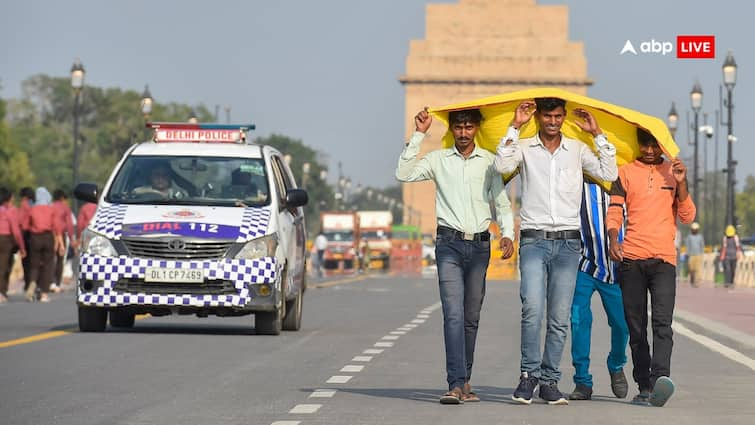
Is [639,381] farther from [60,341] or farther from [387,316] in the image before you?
[387,316]

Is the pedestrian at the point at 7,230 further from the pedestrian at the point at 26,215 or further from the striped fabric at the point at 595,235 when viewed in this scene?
the striped fabric at the point at 595,235

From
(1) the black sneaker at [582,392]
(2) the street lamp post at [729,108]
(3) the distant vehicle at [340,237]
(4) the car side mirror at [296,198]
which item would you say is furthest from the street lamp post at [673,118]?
(1) the black sneaker at [582,392]

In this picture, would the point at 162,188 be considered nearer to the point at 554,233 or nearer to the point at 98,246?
the point at 98,246

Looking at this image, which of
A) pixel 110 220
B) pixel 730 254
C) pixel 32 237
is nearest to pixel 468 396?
pixel 110 220

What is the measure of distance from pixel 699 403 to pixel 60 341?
307 inches

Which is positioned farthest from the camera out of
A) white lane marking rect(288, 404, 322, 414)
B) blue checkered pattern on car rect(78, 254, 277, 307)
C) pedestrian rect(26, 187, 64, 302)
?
pedestrian rect(26, 187, 64, 302)

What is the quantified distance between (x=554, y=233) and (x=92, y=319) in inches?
360

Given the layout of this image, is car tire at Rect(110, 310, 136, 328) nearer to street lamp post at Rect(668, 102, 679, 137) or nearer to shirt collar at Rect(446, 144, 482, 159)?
shirt collar at Rect(446, 144, 482, 159)

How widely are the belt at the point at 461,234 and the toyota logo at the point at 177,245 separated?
7.65 metres

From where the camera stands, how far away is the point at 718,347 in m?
21.2

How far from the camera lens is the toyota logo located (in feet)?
66.6

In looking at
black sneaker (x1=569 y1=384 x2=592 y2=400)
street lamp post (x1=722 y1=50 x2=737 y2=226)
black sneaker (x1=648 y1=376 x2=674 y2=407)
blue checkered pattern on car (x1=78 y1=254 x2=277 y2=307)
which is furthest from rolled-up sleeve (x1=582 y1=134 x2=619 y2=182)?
street lamp post (x1=722 y1=50 x2=737 y2=226)

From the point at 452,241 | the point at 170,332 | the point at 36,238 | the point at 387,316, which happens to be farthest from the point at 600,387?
the point at 36,238

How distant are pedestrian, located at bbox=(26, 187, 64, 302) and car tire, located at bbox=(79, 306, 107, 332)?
10.0m
